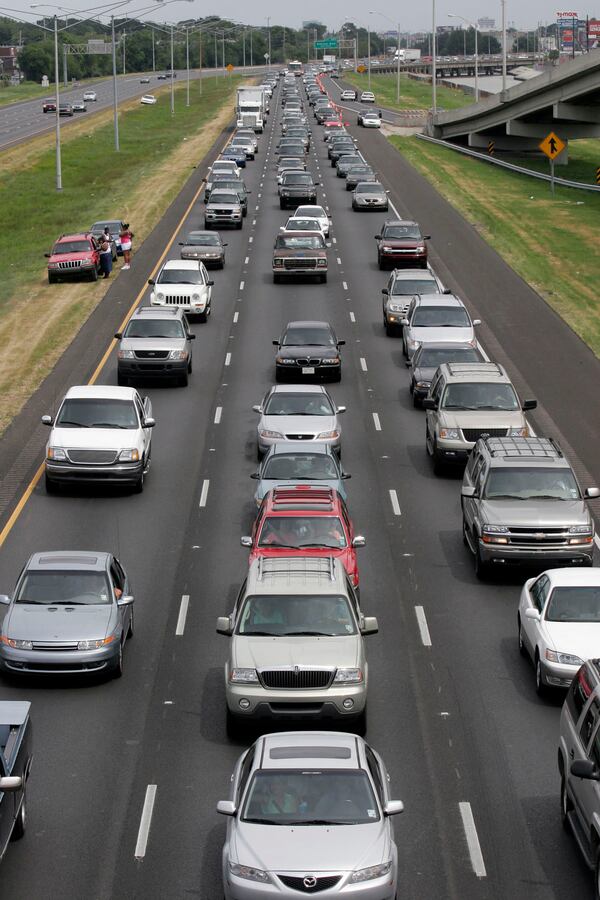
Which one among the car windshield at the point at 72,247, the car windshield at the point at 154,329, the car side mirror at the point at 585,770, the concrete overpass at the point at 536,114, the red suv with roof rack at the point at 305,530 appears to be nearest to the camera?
the car side mirror at the point at 585,770

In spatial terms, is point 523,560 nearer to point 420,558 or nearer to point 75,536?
point 420,558

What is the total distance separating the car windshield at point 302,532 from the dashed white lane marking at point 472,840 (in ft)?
22.6

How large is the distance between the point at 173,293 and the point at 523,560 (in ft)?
79.7

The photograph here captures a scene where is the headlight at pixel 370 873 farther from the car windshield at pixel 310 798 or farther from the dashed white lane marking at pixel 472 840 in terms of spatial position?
the dashed white lane marking at pixel 472 840

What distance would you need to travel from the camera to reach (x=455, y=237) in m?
61.6

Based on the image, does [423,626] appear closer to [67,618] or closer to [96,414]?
[67,618]

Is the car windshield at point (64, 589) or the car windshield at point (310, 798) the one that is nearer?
the car windshield at point (310, 798)

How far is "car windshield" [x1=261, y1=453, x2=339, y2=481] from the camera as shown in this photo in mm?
25922

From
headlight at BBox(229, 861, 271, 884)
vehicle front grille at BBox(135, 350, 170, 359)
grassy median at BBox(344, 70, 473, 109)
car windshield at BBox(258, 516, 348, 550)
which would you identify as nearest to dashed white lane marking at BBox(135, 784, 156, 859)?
headlight at BBox(229, 861, 271, 884)

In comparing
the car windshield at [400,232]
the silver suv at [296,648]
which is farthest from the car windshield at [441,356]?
the car windshield at [400,232]

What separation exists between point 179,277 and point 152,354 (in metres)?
9.79

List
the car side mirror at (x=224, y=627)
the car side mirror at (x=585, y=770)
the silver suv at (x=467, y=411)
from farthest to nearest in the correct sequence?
the silver suv at (x=467, y=411) < the car side mirror at (x=224, y=627) < the car side mirror at (x=585, y=770)

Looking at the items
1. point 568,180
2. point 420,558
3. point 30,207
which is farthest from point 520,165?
point 420,558

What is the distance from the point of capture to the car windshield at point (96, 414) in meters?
29.1
